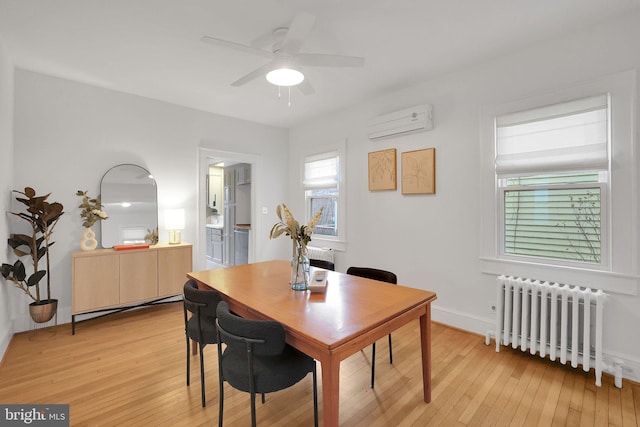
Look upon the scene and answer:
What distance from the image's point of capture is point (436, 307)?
338 cm

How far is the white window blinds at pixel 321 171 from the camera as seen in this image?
456 centimetres

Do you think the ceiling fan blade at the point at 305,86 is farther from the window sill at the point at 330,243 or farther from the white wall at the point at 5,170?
the white wall at the point at 5,170

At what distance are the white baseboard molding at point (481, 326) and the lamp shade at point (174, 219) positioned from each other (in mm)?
3358

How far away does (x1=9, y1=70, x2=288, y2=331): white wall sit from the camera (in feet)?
Answer: 10.4

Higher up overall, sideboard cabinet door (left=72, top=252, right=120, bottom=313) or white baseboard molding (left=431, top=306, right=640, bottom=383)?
sideboard cabinet door (left=72, top=252, right=120, bottom=313)

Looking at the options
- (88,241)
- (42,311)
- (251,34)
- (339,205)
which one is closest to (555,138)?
(339,205)

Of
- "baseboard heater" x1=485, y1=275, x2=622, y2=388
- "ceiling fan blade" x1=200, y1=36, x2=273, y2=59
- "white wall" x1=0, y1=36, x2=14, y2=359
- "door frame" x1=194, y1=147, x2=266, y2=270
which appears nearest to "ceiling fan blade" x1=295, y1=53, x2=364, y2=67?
"ceiling fan blade" x1=200, y1=36, x2=273, y2=59

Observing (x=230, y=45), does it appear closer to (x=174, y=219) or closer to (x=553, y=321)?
(x=174, y=219)

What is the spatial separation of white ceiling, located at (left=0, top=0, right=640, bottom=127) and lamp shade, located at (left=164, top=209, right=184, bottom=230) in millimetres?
1542

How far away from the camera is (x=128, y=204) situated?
3.73m

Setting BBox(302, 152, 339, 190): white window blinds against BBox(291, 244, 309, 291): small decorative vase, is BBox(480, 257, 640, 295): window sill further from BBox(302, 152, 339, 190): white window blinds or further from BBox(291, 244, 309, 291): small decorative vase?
BBox(302, 152, 339, 190): white window blinds

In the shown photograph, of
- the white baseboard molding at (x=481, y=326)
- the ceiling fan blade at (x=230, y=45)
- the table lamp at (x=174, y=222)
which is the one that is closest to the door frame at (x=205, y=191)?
the table lamp at (x=174, y=222)

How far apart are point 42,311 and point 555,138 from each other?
16.8 ft

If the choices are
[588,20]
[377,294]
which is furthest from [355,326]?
[588,20]
